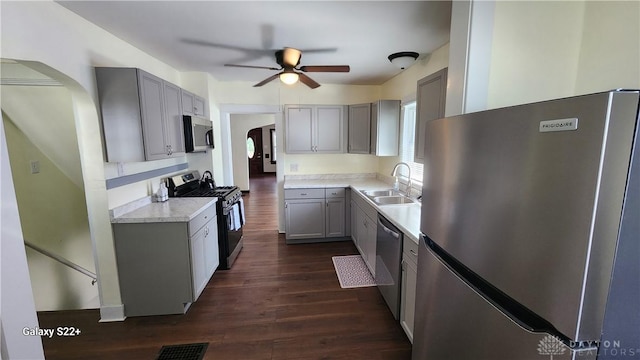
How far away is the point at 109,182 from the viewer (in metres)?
2.10

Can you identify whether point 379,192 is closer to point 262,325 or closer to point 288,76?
point 288,76

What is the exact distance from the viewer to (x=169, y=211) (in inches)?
93.4

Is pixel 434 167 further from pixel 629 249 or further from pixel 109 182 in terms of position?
pixel 109 182

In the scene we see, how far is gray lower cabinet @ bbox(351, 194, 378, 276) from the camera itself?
8.95ft

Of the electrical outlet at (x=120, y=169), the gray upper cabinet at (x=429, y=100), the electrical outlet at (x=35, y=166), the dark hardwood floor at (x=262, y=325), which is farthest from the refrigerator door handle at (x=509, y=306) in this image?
the electrical outlet at (x=35, y=166)

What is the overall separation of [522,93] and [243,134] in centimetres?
708

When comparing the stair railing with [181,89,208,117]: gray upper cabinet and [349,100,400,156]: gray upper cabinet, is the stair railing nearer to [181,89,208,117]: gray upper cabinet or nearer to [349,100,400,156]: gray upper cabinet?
[181,89,208,117]: gray upper cabinet

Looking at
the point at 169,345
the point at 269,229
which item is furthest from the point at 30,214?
the point at 269,229

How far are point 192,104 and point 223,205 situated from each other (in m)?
1.27

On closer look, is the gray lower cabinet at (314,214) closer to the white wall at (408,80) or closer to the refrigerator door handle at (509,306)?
the white wall at (408,80)

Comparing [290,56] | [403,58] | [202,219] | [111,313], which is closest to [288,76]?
[290,56]

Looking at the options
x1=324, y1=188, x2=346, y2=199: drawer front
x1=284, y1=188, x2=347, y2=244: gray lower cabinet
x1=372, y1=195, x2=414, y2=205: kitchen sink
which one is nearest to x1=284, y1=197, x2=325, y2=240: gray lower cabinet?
x1=284, y1=188, x2=347, y2=244: gray lower cabinet

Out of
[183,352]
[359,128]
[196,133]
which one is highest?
[359,128]

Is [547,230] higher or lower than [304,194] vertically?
higher
